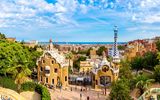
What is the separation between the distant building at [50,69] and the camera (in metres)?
46.7

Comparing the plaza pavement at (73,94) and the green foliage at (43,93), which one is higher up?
the green foliage at (43,93)

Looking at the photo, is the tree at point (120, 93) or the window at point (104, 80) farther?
the window at point (104, 80)

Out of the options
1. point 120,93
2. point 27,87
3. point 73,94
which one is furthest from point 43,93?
point 73,94

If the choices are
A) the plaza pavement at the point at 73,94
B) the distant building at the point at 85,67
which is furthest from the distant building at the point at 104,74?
the distant building at the point at 85,67

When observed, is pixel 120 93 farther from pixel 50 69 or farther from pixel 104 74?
pixel 50 69

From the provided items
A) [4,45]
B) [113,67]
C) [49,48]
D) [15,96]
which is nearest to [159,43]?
[113,67]

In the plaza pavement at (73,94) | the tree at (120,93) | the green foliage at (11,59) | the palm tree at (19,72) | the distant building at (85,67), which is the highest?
the green foliage at (11,59)

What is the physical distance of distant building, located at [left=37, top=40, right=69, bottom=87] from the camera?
46.7m

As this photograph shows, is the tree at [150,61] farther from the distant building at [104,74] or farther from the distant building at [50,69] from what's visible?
the distant building at [50,69]

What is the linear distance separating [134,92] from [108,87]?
939 cm

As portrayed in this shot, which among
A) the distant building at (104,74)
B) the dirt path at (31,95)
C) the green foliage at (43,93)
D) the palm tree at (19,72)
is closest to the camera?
the green foliage at (43,93)

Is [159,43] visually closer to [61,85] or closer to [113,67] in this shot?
[113,67]

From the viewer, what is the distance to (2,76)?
115 feet

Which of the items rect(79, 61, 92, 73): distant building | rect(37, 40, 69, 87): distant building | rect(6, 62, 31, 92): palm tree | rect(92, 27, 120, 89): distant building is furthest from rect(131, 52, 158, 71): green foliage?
rect(6, 62, 31, 92): palm tree
